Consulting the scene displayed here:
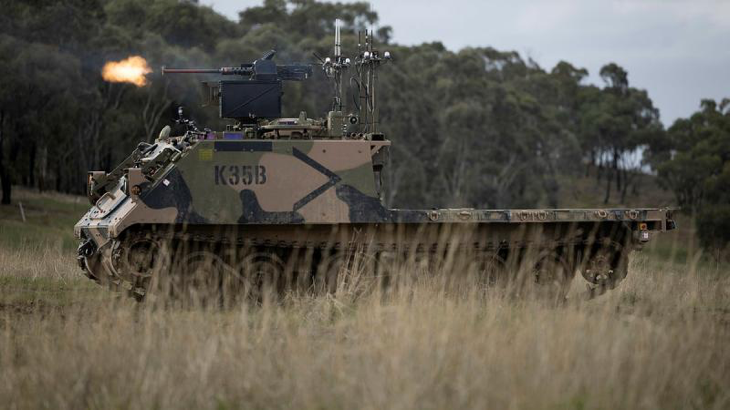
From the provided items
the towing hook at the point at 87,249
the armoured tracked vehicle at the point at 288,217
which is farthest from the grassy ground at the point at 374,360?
the towing hook at the point at 87,249

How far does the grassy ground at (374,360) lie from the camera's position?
7.94 meters

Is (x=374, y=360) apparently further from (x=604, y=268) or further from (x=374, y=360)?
(x=604, y=268)

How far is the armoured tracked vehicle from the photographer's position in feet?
45.0

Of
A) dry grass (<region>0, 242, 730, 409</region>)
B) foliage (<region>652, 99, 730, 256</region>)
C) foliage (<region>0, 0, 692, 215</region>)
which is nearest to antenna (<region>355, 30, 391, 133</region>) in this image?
dry grass (<region>0, 242, 730, 409</region>)

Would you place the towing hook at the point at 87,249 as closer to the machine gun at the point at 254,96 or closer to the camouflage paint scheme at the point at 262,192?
the camouflage paint scheme at the point at 262,192

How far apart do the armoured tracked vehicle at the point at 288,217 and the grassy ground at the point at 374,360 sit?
2.09 meters

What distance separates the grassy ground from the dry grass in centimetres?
2

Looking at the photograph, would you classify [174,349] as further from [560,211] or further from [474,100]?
[474,100]

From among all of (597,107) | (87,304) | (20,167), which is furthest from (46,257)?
(597,107)

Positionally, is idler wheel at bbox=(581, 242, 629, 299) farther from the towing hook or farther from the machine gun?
the towing hook

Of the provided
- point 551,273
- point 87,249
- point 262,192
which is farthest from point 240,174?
point 551,273

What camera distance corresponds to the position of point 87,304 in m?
12.7

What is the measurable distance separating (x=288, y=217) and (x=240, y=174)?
2.80 ft

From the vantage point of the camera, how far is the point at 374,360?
8914 millimetres
